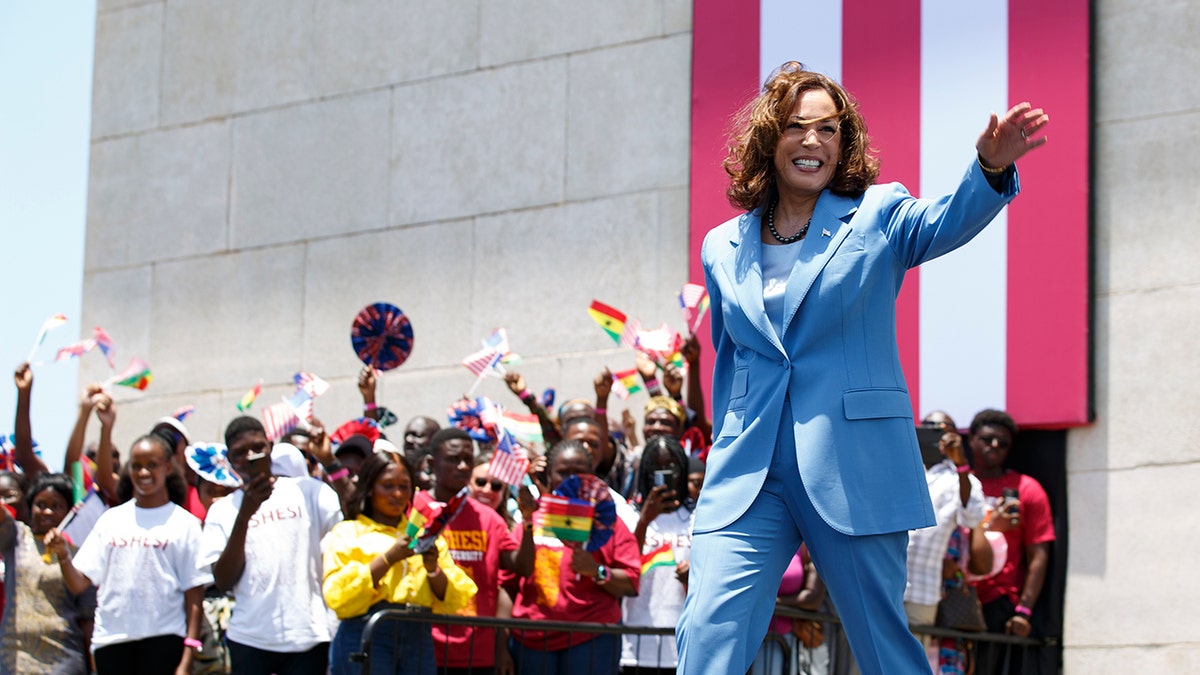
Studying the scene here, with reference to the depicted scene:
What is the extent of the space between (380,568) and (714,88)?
517 cm

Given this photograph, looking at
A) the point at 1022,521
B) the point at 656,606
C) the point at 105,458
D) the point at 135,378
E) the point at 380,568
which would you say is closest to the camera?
the point at 380,568

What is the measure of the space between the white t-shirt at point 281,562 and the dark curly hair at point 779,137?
3.67m

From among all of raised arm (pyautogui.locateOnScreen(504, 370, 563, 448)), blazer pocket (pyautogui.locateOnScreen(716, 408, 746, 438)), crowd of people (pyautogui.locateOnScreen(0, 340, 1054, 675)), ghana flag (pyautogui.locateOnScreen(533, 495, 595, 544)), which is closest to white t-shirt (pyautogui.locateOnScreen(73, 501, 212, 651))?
crowd of people (pyautogui.locateOnScreen(0, 340, 1054, 675))

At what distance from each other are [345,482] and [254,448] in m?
0.49

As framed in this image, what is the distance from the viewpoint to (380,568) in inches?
271

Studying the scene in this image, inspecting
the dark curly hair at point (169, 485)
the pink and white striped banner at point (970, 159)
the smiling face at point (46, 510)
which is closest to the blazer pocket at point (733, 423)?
the dark curly hair at point (169, 485)

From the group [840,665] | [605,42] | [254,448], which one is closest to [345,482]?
[254,448]

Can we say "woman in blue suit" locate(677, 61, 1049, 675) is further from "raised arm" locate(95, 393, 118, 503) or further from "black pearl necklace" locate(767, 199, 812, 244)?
"raised arm" locate(95, 393, 118, 503)

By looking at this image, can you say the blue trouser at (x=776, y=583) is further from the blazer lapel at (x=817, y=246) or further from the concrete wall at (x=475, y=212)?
the concrete wall at (x=475, y=212)

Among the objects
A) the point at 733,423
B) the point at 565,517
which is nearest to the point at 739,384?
the point at 733,423

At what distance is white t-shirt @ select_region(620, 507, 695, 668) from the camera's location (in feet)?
24.3

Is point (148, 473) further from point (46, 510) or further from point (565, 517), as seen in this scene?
point (565, 517)

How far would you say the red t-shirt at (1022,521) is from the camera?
8.95 m

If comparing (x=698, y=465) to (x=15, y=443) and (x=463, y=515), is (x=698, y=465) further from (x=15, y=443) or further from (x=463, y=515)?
Answer: (x=15, y=443)
